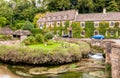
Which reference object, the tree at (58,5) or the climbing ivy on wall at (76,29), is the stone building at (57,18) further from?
the tree at (58,5)

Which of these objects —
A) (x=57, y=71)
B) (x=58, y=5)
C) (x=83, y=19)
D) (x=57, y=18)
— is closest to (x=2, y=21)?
(x=58, y=5)

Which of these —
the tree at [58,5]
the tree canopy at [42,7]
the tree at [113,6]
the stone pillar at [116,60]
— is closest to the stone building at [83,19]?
the tree at [113,6]

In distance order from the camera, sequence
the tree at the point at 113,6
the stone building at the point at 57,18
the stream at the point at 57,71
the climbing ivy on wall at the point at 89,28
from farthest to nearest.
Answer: the tree at the point at 113,6
the stone building at the point at 57,18
the climbing ivy on wall at the point at 89,28
the stream at the point at 57,71

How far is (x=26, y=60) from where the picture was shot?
28.0 metres

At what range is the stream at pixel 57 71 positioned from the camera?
2356 centimetres

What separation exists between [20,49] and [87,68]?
9093 mm

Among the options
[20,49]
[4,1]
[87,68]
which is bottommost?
[87,68]

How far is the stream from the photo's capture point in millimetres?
23562

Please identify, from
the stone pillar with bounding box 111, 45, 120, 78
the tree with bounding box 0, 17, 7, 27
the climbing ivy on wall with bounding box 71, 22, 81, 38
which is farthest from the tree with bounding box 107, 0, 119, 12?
the stone pillar with bounding box 111, 45, 120, 78

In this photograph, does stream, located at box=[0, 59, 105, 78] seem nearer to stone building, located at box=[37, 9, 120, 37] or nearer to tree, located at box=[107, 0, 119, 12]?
stone building, located at box=[37, 9, 120, 37]

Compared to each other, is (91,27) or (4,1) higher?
(4,1)

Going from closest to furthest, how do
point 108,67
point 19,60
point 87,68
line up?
point 108,67
point 87,68
point 19,60

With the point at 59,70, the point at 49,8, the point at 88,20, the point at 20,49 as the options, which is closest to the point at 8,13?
the point at 49,8

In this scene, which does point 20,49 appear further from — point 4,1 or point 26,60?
point 4,1
